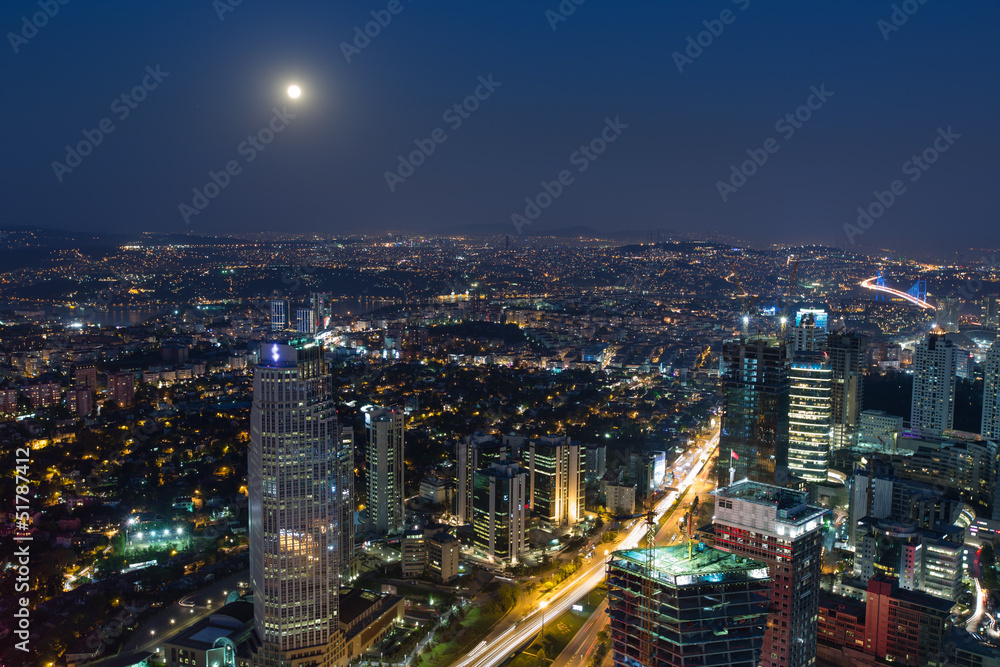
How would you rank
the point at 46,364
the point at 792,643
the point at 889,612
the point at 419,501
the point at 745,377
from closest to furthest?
the point at 792,643, the point at 889,612, the point at 745,377, the point at 419,501, the point at 46,364

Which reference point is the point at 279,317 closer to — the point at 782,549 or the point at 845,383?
the point at 782,549

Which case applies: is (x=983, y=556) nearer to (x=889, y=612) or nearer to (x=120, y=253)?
(x=889, y=612)

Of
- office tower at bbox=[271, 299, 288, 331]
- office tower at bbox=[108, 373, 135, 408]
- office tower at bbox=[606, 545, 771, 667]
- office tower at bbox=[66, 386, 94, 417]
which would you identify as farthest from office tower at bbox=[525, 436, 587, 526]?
office tower at bbox=[108, 373, 135, 408]

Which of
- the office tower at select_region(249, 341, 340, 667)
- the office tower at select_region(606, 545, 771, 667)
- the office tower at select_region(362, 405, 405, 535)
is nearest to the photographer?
the office tower at select_region(606, 545, 771, 667)

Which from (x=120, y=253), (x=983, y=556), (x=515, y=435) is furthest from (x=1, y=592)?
(x=120, y=253)

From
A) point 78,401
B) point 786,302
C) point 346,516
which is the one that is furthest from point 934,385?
point 78,401

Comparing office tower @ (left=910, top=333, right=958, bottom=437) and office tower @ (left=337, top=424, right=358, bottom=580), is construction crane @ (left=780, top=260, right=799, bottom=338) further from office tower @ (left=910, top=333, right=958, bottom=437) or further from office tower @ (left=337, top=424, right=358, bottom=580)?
office tower @ (left=337, top=424, right=358, bottom=580)

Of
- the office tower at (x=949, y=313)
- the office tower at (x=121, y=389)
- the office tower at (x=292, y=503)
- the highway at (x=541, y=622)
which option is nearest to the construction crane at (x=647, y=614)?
the highway at (x=541, y=622)
